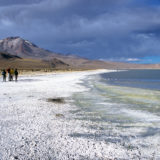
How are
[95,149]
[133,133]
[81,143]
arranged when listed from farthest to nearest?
[133,133]
[81,143]
[95,149]

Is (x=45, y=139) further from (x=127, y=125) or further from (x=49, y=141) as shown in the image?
(x=127, y=125)

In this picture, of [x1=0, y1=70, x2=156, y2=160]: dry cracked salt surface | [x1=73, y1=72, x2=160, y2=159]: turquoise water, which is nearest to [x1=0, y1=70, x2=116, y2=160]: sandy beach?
[x1=0, y1=70, x2=156, y2=160]: dry cracked salt surface

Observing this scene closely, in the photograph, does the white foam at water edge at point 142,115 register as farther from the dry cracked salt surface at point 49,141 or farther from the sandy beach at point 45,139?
the sandy beach at point 45,139

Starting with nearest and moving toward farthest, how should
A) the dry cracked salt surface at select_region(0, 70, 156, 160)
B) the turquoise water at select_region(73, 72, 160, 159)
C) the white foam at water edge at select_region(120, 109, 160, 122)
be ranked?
the dry cracked salt surface at select_region(0, 70, 156, 160), the turquoise water at select_region(73, 72, 160, 159), the white foam at water edge at select_region(120, 109, 160, 122)

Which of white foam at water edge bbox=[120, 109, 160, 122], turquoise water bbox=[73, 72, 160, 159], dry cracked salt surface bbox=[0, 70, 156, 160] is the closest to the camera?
dry cracked salt surface bbox=[0, 70, 156, 160]

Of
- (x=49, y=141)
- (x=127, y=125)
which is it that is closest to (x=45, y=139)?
(x=49, y=141)

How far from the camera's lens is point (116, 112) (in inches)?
531

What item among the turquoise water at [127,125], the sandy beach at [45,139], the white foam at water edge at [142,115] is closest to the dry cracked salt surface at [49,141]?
the sandy beach at [45,139]

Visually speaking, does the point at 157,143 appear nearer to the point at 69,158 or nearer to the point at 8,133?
the point at 69,158

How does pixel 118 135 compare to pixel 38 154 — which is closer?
pixel 38 154

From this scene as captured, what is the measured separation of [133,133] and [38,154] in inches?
163

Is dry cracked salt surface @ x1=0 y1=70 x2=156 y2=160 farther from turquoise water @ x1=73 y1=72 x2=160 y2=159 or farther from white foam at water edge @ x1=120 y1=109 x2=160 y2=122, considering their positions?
white foam at water edge @ x1=120 y1=109 x2=160 y2=122

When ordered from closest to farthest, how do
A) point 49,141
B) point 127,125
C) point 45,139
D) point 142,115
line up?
point 49,141
point 45,139
point 127,125
point 142,115

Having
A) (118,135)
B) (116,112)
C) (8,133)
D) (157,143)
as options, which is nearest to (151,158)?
(157,143)
